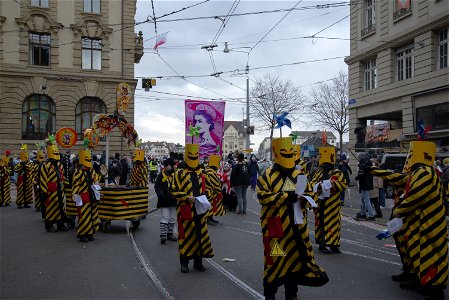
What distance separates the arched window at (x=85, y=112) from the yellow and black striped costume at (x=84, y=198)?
23749mm

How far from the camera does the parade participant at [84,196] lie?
9969 millimetres

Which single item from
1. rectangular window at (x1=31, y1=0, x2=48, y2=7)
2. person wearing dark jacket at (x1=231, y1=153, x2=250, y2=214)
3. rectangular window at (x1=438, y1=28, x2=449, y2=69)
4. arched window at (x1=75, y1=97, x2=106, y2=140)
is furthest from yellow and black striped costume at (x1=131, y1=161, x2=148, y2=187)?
rectangular window at (x1=31, y1=0, x2=48, y2=7)

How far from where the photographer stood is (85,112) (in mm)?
33031

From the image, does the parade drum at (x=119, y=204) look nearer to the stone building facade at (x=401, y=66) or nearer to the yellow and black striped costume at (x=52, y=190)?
the yellow and black striped costume at (x=52, y=190)

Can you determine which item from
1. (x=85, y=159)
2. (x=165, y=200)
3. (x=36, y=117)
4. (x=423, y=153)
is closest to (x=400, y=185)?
(x=423, y=153)

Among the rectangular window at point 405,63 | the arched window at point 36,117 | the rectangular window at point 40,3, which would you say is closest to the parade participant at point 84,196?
the rectangular window at point 405,63

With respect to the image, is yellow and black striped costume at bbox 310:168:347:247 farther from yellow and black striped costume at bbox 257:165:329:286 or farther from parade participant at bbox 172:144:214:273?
yellow and black striped costume at bbox 257:165:329:286

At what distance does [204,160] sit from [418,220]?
10147mm

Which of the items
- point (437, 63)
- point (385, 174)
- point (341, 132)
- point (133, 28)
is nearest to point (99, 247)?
point (385, 174)

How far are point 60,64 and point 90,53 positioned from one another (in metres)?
2.31

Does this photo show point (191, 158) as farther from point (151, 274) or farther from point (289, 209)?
point (289, 209)

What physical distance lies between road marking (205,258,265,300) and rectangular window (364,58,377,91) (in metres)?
22.4

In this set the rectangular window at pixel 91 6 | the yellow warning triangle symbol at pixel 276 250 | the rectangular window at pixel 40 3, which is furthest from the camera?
the rectangular window at pixel 91 6

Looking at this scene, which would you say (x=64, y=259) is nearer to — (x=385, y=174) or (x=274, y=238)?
(x=274, y=238)
